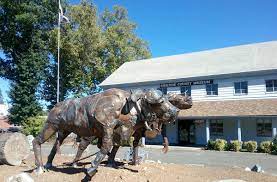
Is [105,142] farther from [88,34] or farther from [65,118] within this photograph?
[88,34]

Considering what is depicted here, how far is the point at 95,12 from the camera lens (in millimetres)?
42000

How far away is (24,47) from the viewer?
41.9 metres

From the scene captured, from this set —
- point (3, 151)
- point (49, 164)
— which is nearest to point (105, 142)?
point (49, 164)

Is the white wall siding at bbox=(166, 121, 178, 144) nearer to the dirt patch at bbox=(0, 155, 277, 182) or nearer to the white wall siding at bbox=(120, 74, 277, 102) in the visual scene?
the white wall siding at bbox=(120, 74, 277, 102)

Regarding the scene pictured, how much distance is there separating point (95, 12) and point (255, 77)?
21.0 m

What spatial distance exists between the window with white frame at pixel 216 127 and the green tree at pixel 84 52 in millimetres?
16395

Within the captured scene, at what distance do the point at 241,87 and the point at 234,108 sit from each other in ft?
5.98

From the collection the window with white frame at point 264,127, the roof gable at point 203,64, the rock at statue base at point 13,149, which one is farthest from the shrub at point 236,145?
the rock at statue base at point 13,149

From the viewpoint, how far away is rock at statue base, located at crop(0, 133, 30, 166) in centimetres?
1268

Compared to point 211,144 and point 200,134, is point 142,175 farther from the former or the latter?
point 200,134

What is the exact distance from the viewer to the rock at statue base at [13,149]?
12.7 meters

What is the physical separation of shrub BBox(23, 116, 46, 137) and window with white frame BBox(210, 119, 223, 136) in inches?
625

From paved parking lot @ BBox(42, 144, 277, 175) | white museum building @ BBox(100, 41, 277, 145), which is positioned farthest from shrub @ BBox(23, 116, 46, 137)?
paved parking lot @ BBox(42, 144, 277, 175)

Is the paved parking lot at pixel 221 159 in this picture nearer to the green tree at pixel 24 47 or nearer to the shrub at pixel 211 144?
the shrub at pixel 211 144
